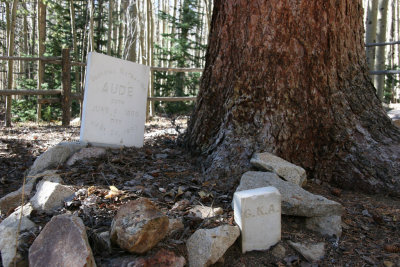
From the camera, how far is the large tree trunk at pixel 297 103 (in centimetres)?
288

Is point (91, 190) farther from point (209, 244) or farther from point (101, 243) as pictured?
point (209, 244)

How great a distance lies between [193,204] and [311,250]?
0.85 meters

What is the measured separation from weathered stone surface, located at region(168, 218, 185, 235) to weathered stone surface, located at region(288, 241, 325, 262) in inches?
28.5

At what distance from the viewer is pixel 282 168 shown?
100 inches

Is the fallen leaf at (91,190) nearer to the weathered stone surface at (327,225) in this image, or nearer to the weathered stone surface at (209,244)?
the weathered stone surface at (209,244)

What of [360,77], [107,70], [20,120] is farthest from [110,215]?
[20,120]

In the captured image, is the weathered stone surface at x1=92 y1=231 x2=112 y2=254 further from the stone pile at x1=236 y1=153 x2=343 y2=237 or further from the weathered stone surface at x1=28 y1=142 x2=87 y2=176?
the weathered stone surface at x1=28 y1=142 x2=87 y2=176

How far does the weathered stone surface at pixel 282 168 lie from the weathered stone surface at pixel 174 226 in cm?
86

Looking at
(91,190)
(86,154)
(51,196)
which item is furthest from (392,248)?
(86,154)

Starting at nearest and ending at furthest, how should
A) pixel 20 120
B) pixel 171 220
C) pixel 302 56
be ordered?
pixel 171 220
pixel 302 56
pixel 20 120

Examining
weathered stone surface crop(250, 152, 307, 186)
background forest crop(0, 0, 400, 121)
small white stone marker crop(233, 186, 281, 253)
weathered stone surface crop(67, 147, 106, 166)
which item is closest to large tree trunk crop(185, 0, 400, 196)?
weathered stone surface crop(250, 152, 307, 186)

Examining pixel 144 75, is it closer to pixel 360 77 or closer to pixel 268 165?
pixel 268 165

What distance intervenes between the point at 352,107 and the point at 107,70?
98.4 inches

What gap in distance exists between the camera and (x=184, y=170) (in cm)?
300
